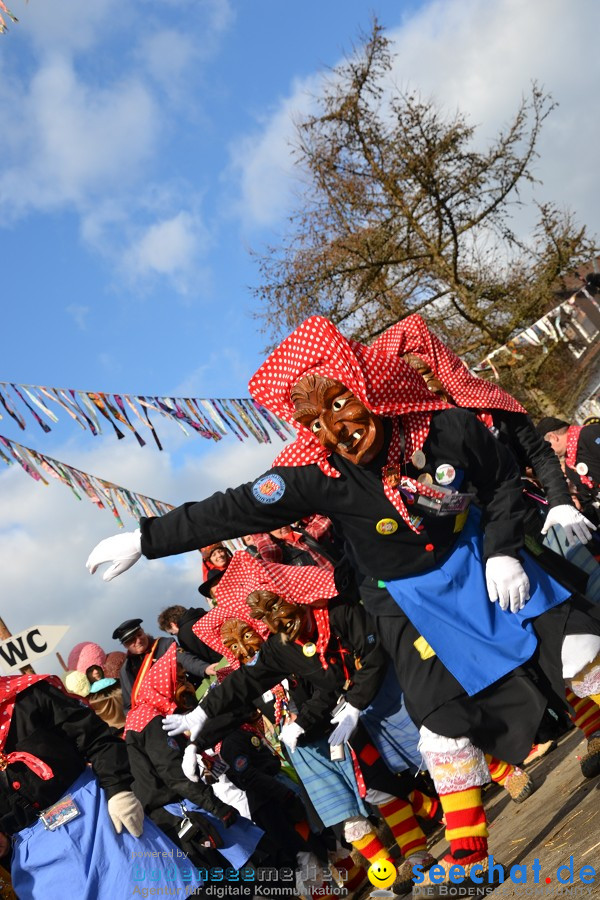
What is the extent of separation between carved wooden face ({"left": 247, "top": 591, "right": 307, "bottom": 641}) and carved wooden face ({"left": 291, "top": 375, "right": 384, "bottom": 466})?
5.38ft

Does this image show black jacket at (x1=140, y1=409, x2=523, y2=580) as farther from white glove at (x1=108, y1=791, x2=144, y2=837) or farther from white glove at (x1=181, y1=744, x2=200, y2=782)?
white glove at (x1=181, y1=744, x2=200, y2=782)

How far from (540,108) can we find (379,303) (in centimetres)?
404

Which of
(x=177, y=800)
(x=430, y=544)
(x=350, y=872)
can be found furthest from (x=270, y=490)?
(x=350, y=872)

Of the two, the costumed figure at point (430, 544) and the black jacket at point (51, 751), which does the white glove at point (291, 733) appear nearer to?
the black jacket at point (51, 751)

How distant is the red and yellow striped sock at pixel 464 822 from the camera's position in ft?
10.9

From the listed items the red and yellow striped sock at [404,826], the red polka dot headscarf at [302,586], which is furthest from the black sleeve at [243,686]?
the red and yellow striped sock at [404,826]

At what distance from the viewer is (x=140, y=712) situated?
5.74m

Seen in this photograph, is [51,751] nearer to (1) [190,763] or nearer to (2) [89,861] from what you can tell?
(2) [89,861]

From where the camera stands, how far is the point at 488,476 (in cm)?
358

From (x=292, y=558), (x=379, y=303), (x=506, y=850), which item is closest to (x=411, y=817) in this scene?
(x=506, y=850)

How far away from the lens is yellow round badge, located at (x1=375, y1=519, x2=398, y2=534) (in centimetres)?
345

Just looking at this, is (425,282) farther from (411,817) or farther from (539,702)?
(539,702)

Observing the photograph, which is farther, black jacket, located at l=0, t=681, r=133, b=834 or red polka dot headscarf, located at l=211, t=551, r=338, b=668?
red polka dot headscarf, located at l=211, t=551, r=338, b=668

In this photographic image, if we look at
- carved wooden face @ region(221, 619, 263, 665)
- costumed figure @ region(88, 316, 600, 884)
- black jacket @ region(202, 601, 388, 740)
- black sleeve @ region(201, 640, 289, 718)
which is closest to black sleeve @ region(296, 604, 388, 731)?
black jacket @ region(202, 601, 388, 740)
